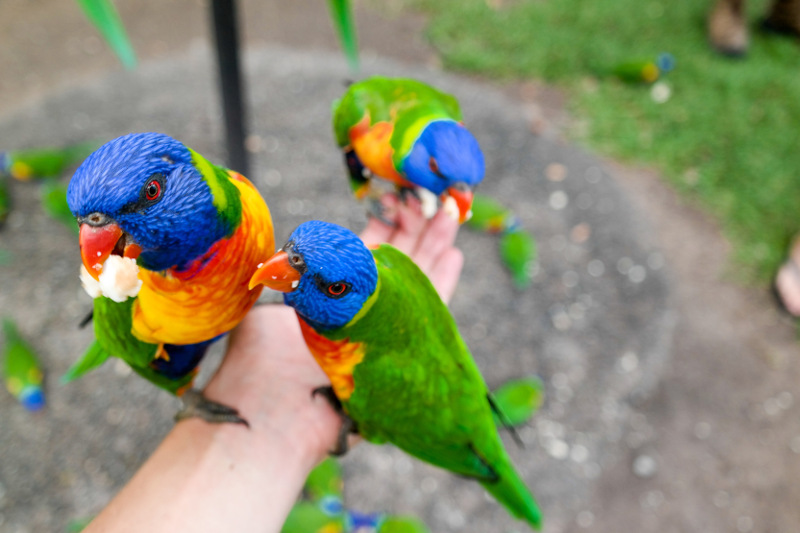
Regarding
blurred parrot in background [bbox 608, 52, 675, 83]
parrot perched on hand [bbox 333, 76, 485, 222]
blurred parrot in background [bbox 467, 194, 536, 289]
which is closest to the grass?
blurred parrot in background [bbox 608, 52, 675, 83]

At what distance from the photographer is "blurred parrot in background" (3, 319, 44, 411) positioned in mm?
2078

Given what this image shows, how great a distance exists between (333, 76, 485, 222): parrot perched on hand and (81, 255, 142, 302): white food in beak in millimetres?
829

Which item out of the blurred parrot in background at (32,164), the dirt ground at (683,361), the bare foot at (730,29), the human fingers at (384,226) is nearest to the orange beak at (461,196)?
the human fingers at (384,226)

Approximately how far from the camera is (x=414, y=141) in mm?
1503

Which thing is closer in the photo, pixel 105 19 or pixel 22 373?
pixel 105 19

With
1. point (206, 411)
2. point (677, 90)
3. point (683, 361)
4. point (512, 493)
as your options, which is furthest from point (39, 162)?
point (677, 90)

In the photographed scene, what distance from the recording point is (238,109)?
1961mm

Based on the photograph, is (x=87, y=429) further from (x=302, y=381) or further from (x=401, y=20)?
(x=401, y=20)

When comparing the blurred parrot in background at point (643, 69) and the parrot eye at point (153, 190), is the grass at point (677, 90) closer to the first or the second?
the blurred parrot in background at point (643, 69)

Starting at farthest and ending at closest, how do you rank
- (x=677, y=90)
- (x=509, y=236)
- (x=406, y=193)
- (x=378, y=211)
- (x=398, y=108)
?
1. (x=677, y=90)
2. (x=509, y=236)
3. (x=378, y=211)
4. (x=406, y=193)
5. (x=398, y=108)

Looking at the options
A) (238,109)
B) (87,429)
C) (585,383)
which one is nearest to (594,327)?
(585,383)

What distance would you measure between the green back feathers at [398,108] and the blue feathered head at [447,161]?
0.04 metres

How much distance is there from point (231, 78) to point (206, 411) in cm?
110

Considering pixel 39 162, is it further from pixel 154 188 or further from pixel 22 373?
pixel 154 188
